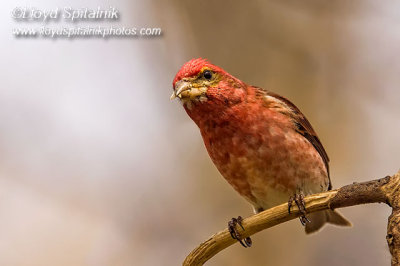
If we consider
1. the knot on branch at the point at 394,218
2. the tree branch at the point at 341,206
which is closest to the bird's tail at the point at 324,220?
the tree branch at the point at 341,206

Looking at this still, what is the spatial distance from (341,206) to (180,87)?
1.75 metres

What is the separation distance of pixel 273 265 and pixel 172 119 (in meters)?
2.05

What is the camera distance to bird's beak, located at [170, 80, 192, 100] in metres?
4.22

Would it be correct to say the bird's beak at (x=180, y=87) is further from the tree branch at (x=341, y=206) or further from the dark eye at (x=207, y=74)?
the tree branch at (x=341, y=206)

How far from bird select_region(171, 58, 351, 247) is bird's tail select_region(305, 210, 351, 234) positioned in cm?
61

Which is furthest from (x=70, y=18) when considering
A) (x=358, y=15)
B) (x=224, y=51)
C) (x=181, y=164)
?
(x=358, y=15)

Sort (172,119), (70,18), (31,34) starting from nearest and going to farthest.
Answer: (70,18), (31,34), (172,119)

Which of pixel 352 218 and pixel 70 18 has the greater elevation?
pixel 70 18

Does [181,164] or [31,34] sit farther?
[181,164]

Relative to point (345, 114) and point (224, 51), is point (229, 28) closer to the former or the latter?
point (224, 51)

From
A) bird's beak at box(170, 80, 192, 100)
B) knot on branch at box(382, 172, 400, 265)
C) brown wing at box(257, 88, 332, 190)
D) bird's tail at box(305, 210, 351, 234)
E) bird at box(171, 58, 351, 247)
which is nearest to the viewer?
knot on branch at box(382, 172, 400, 265)

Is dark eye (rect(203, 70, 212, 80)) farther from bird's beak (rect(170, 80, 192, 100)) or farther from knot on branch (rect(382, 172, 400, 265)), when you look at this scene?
knot on branch (rect(382, 172, 400, 265))

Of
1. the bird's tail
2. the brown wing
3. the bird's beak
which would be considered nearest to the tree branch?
the bird's beak

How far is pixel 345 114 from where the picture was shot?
6.37 m
